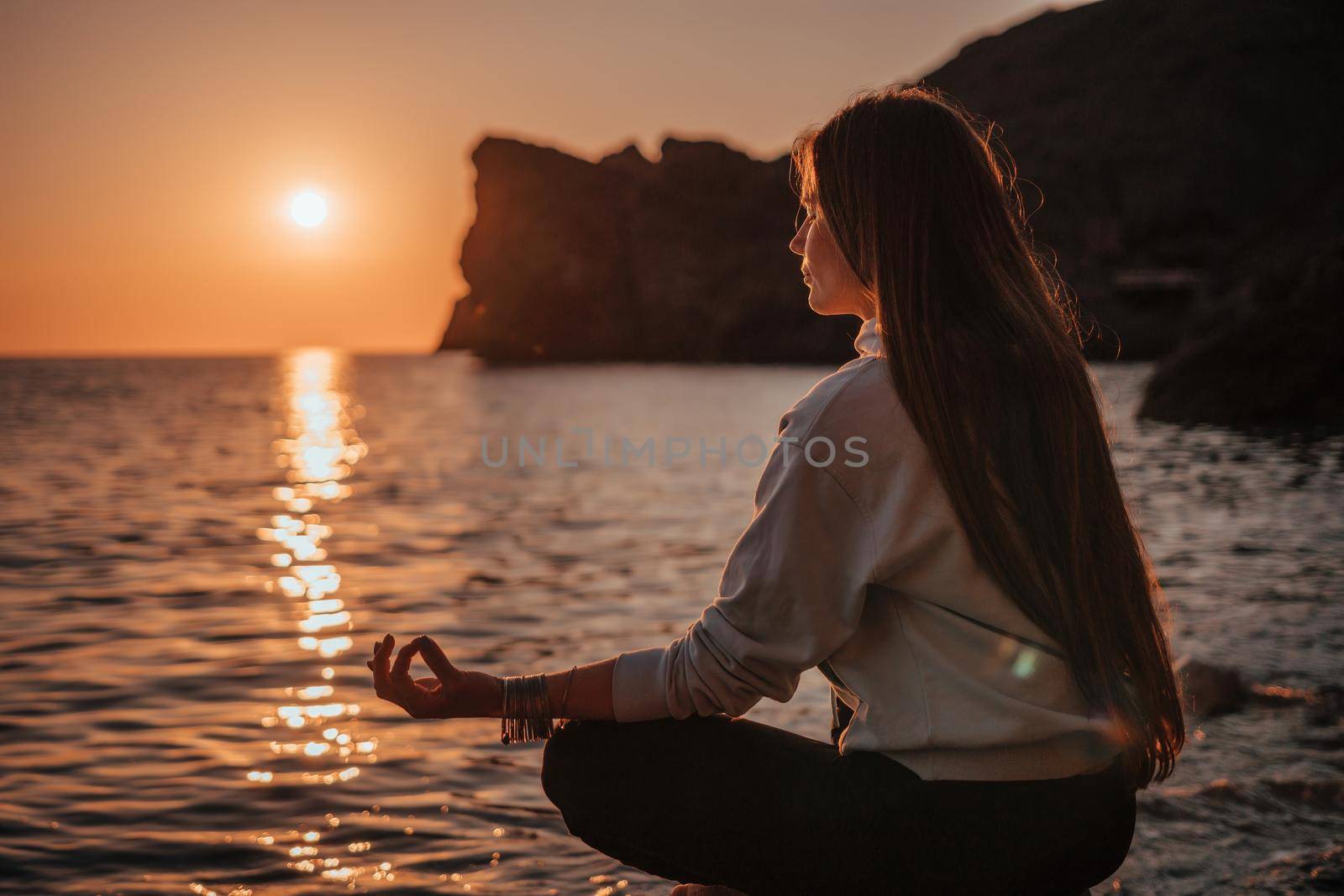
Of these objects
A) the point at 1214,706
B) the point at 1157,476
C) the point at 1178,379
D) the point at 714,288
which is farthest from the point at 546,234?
the point at 1214,706

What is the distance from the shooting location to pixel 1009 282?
181 cm

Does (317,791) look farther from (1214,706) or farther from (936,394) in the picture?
(1214,706)

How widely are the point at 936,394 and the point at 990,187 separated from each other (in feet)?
1.38

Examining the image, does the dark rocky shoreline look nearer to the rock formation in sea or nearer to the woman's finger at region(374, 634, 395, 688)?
the rock formation in sea

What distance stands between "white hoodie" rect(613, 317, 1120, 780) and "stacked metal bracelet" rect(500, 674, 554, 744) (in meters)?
0.38

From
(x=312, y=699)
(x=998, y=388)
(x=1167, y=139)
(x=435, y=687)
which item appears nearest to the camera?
(x=998, y=388)

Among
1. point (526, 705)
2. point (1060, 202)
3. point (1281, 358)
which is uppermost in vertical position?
point (1060, 202)

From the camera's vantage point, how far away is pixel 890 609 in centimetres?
175

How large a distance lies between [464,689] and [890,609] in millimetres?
753

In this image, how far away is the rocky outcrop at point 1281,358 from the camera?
24922 mm

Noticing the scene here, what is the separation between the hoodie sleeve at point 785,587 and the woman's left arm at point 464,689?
0.66 feet

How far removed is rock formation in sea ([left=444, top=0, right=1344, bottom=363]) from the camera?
981 inches

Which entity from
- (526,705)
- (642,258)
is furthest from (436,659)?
(642,258)

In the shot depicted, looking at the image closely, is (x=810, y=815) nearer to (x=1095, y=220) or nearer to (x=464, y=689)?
(x=464, y=689)
